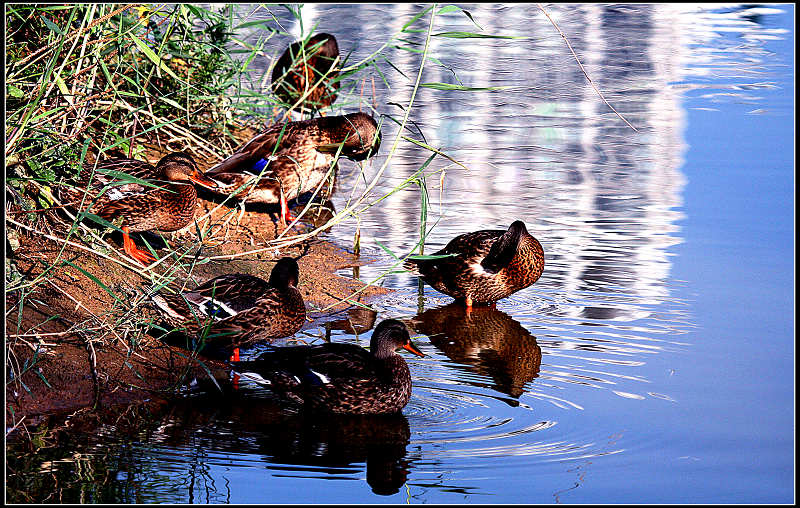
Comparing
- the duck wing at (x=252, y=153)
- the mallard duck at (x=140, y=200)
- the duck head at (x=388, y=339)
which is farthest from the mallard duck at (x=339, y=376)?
the duck wing at (x=252, y=153)

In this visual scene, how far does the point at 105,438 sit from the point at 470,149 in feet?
22.1

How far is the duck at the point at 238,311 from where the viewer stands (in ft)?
21.6

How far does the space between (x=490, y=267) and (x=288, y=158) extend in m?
2.36

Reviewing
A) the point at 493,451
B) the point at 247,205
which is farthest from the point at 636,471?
the point at 247,205

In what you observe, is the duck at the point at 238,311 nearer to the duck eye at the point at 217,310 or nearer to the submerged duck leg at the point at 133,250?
the duck eye at the point at 217,310

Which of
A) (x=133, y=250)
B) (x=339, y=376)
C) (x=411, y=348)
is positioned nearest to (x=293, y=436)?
(x=339, y=376)

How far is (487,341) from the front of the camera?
7.23 meters

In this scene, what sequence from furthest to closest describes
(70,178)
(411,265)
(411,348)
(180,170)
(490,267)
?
(411,265) → (180,170) → (490,267) → (70,178) → (411,348)

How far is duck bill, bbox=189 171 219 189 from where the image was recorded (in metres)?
8.43

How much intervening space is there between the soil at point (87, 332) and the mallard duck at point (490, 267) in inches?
26.1

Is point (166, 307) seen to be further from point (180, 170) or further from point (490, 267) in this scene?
point (490, 267)

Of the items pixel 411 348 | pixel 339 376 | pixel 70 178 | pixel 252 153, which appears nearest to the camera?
pixel 339 376

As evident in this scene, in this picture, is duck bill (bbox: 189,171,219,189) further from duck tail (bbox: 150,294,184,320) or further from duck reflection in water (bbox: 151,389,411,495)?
duck reflection in water (bbox: 151,389,411,495)

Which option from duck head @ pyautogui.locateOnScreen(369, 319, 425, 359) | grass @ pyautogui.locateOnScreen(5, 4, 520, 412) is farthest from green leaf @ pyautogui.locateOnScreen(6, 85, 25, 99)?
duck head @ pyautogui.locateOnScreen(369, 319, 425, 359)
